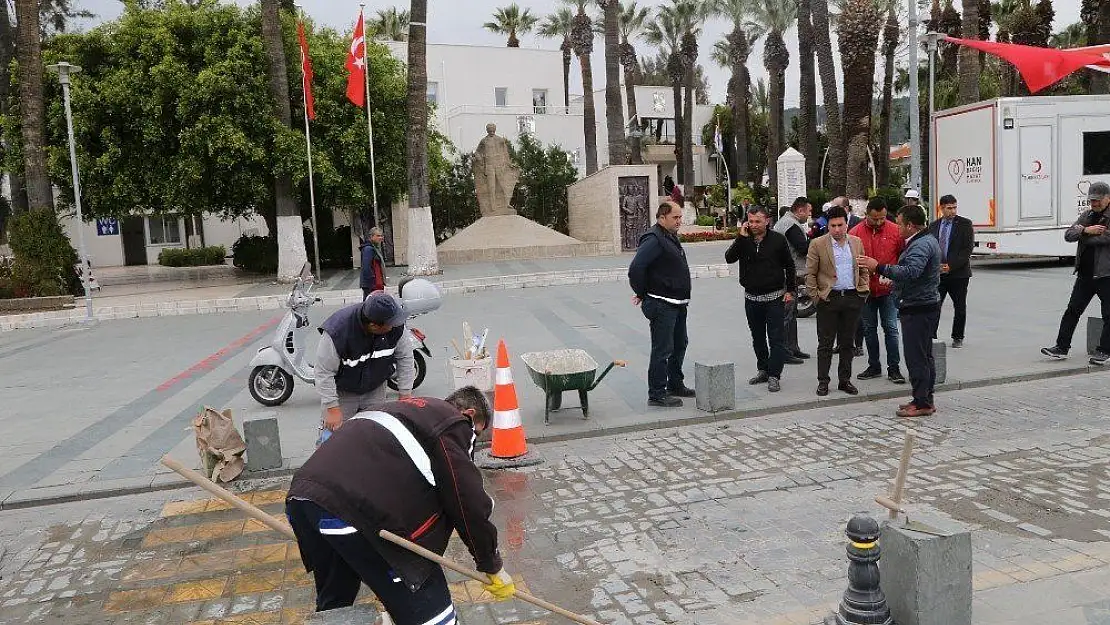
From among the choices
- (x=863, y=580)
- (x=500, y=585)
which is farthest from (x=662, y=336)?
(x=500, y=585)

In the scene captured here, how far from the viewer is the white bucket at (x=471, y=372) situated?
7.52 m

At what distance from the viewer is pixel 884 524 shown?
12.7 ft

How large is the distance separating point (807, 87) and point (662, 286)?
31493mm

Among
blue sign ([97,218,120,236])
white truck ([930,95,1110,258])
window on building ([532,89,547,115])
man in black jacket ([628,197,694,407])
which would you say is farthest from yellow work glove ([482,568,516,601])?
window on building ([532,89,547,115])

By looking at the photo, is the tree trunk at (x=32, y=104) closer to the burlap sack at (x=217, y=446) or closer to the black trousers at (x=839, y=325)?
the burlap sack at (x=217, y=446)

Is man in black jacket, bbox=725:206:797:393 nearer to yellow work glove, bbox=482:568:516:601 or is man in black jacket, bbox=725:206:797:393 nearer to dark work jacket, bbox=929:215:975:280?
dark work jacket, bbox=929:215:975:280

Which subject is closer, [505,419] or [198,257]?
[505,419]

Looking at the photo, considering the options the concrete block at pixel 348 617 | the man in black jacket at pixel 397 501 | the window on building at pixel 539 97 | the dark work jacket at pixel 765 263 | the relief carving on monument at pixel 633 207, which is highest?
the window on building at pixel 539 97

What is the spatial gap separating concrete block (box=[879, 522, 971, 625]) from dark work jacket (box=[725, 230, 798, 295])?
4912 millimetres

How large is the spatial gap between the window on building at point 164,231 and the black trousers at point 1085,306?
4076cm

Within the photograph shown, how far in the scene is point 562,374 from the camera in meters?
7.42

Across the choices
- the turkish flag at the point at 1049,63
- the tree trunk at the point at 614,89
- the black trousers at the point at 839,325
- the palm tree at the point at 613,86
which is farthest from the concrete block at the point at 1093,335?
the palm tree at the point at 613,86

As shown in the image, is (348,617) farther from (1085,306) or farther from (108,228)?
(108,228)

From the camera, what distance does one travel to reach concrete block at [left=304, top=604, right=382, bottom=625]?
2.65 meters
